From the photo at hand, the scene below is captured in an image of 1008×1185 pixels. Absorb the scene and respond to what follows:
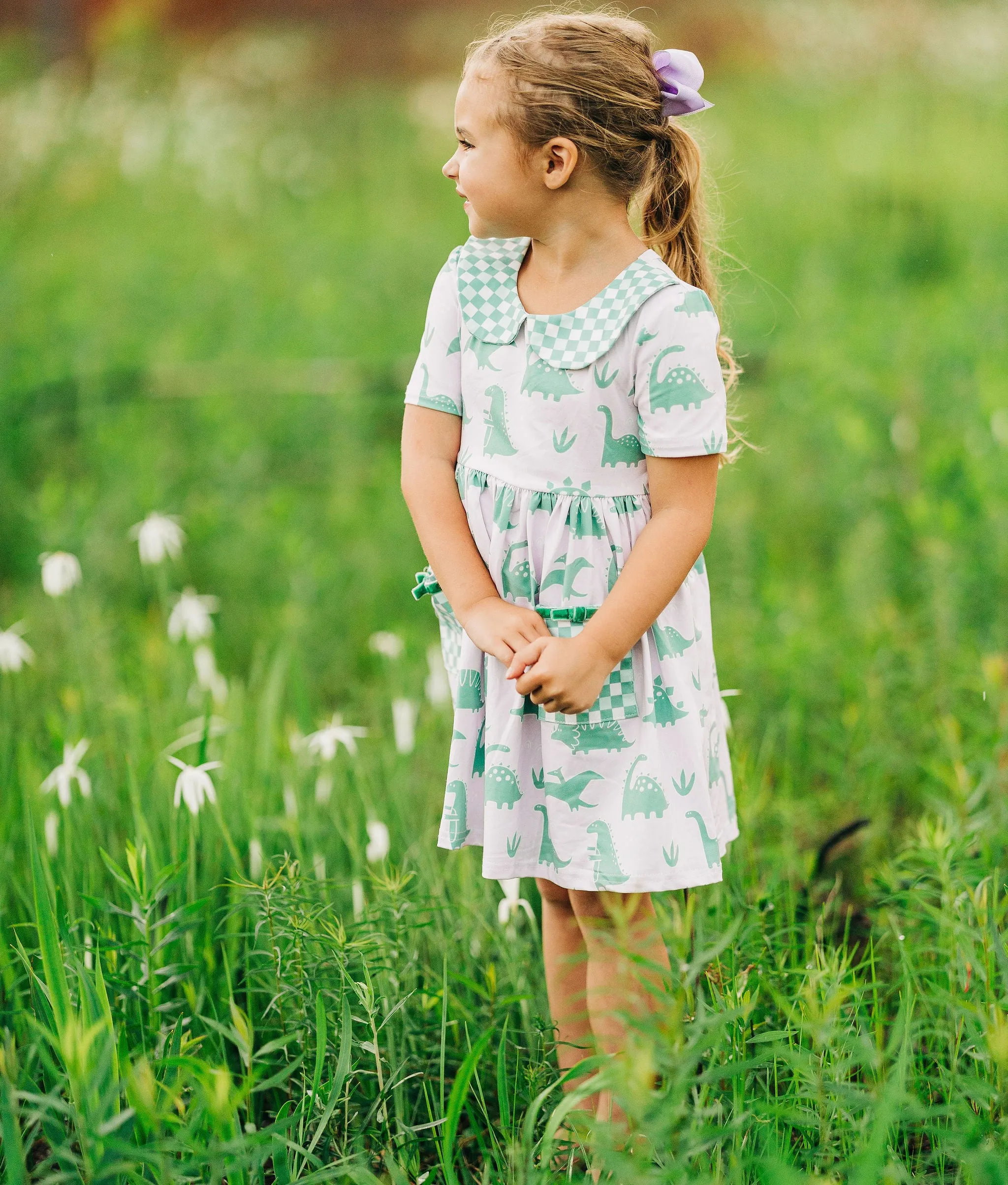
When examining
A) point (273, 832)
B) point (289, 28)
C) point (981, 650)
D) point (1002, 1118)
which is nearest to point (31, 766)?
point (273, 832)

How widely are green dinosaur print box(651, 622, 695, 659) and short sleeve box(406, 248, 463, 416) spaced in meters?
0.40

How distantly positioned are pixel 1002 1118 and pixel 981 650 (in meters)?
1.62

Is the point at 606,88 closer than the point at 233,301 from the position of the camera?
Yes

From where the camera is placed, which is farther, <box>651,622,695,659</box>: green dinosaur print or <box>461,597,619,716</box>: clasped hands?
<box>651,622,695,659</box>: green dinosaur print

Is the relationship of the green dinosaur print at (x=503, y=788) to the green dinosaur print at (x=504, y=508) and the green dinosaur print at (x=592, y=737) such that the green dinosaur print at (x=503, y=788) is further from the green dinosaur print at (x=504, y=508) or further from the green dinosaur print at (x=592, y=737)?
the green dinosaur print at (x=504, y=508)

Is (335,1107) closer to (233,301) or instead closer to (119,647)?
(119,647)

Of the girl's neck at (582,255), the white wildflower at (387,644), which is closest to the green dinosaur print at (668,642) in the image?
the girl's neck at (582,255)

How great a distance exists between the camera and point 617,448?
1554mm

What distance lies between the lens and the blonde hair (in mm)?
1495

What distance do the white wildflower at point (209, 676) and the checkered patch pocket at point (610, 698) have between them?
1058 millimetres

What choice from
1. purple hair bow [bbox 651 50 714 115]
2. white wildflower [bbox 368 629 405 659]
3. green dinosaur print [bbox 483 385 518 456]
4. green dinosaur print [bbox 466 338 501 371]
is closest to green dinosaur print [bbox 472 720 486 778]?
green dinosaur print [bbox 483 385 518 456]

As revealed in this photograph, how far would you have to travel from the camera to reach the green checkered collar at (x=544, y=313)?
151 cm

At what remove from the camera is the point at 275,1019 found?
1815 millimetres

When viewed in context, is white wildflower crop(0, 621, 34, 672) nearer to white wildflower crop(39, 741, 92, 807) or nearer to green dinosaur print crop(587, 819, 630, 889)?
white wildflower crop(39, 741, 92, 807)
